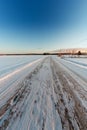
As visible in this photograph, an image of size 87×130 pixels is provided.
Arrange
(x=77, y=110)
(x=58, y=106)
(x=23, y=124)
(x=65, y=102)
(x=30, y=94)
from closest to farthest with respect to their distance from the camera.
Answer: (x=23, y=124), (x=77, y=110), (x=58, y=106), (x=65, y=102), (x=30, y=94)

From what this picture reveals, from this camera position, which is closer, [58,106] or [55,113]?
[55,113]

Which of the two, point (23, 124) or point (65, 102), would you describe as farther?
point (65, 102)

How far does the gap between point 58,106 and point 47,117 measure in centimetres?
57

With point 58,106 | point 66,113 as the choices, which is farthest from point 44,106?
point 66,113

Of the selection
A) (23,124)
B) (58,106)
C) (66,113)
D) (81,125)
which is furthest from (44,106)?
(81,125)

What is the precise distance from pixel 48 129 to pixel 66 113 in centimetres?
69

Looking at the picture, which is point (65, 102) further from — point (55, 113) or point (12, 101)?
point (12, 101)

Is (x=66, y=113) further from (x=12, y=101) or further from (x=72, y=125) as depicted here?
(x=12, y=101)

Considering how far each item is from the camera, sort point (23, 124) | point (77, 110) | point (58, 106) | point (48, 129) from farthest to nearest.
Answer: point (58, 106), point (77, 110), point (23, 124), point (48, 129)

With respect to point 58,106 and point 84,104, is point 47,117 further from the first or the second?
point 84,104

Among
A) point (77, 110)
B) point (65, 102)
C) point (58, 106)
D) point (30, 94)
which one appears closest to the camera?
point (77, 110)

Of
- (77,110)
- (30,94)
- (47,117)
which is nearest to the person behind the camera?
(47,117)

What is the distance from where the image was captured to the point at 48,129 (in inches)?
77.0

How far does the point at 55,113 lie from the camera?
2467 mm
